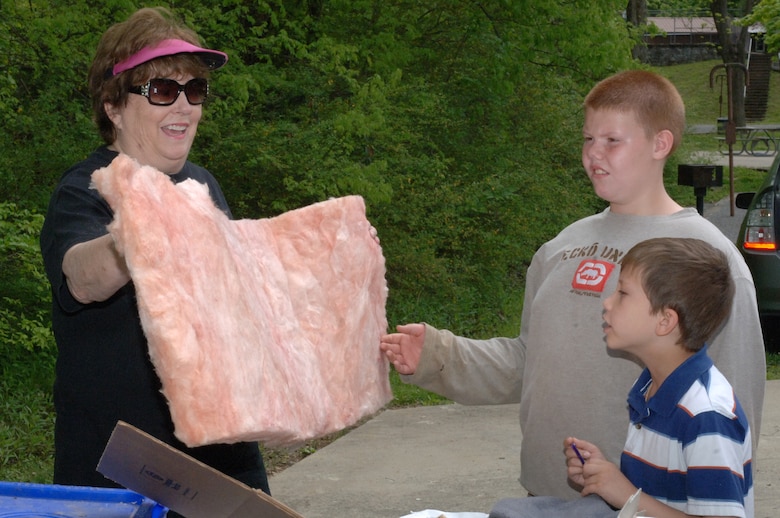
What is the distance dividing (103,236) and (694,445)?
140cm

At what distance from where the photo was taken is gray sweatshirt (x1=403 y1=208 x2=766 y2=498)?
8.54 ft

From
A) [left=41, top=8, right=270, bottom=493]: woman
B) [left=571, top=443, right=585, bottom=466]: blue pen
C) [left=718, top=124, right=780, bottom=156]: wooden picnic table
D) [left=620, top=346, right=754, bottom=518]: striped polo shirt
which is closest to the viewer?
[left=620, top=346, right=754, bottom=518]: striped polo shirt

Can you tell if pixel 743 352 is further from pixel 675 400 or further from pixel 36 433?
pixel 36 433

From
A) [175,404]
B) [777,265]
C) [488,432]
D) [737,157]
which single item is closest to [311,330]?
[175,404]

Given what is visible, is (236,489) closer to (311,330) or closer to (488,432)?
(311,330)

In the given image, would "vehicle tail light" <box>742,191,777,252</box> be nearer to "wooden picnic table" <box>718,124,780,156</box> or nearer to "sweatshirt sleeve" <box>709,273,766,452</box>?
"sweatshirt sleeve" <box>709,273,766,452</box>

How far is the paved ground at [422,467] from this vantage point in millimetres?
5297

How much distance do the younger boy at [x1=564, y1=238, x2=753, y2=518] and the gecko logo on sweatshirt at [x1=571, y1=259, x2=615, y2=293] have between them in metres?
0.22

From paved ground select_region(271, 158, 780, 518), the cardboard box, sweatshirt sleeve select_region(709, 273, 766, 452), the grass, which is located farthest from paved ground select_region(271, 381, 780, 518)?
the cardboard box

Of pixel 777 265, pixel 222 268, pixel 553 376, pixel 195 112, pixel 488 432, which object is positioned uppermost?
pixel 195 112

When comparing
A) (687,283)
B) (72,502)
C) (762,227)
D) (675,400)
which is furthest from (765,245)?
(72,502)

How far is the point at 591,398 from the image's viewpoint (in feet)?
9.03

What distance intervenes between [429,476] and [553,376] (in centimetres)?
304

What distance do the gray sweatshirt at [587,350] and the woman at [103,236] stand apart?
791 millimetres
